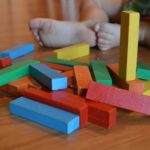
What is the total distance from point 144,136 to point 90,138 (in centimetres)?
6

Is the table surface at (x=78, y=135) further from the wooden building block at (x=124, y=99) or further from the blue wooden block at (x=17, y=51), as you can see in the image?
the blue wooden block at (x=17, y=51)

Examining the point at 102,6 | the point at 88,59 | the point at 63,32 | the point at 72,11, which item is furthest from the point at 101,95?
the point at 72,11

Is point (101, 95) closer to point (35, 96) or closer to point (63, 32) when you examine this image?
point (35, 96)

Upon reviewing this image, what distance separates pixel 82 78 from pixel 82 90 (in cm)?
3

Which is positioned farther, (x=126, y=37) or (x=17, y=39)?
(x=17, y=39)

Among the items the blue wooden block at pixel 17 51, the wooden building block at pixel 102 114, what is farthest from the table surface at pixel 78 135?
the blue wooden block at pixel 17 51

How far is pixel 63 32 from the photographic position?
80cm

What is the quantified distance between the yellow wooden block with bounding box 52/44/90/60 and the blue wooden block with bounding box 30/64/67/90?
149 mm

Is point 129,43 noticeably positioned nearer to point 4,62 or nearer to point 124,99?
point 124,99

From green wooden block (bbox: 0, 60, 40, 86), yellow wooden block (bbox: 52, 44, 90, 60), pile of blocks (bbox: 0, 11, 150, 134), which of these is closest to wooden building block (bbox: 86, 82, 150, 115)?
pile of blocks (bbox: 0, 11, 150, 134)

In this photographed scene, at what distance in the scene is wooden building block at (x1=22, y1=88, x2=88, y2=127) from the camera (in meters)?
0.41

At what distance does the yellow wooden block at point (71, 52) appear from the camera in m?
0.67

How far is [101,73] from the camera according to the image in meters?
0.51

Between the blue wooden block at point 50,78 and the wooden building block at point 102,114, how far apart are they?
7 cm
